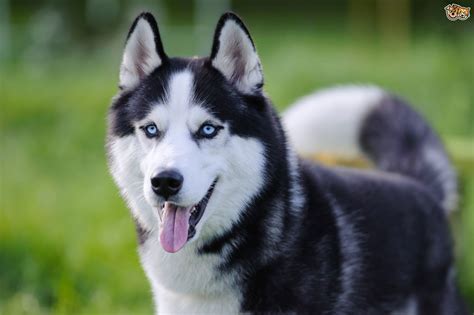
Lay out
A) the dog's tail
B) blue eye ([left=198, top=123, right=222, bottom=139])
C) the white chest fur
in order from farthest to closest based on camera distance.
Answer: the dog's tail → the white chest fur → blue eye ([left=198, top=123, right=222, bottom=139])

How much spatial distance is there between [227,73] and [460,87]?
4746 mm

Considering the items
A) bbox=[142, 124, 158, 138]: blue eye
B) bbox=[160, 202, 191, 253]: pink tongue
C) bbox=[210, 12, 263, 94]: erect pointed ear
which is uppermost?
bbox=[210, 12, 263, 94]: erect pointed ear

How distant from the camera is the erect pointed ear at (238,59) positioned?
352cm

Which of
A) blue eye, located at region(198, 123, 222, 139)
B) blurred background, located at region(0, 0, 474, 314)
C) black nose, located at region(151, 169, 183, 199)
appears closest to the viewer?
black nose, located at region(151, 169, 183, 199)

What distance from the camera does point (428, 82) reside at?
30.6 ft

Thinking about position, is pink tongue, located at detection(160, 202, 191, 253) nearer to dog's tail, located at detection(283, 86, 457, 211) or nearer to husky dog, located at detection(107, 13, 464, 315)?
husky dog, located at detection(107, 13, 464, 315)

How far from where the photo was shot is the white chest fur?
3.52 metres

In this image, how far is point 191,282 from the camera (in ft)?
11.6

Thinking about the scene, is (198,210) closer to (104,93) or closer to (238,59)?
(238,59)

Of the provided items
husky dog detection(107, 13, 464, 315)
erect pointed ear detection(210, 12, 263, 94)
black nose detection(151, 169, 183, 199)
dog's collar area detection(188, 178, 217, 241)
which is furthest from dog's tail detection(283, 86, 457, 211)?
black nose detection(151, 169, 183, 199)

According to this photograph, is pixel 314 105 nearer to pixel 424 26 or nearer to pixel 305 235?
pixel 305 235

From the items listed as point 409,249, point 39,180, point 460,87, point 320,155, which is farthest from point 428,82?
point 409,249

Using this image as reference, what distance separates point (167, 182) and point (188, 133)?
0.26 metres

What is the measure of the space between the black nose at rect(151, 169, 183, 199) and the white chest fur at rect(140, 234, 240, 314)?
406 mm
